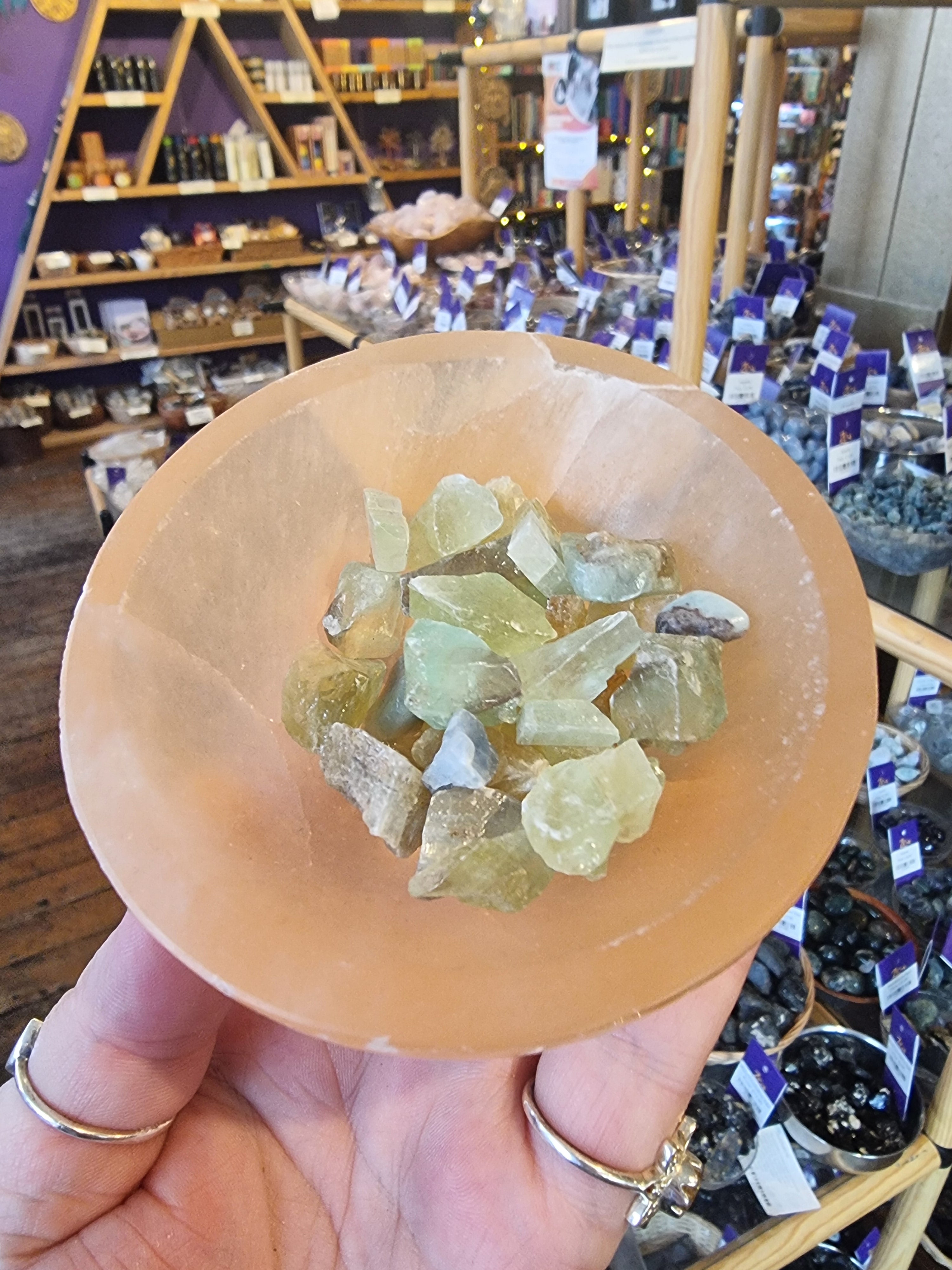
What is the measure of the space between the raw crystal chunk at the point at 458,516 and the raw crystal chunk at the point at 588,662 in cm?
15

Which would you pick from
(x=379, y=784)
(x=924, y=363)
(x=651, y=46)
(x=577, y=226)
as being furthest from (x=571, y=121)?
(x=379, y=784)

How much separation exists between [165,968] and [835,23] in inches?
70.2

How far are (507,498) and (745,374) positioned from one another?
0.64m

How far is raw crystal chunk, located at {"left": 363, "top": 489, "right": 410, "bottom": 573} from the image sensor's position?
768 mm

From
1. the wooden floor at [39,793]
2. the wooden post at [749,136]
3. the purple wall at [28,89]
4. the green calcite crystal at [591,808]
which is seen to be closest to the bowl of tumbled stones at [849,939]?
the green calcite crystal at [591,808]

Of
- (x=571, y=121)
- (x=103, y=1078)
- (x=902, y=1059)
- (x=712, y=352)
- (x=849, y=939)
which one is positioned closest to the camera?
(x=103, y=1078)

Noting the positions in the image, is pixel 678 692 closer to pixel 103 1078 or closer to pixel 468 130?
pixel 103 1078

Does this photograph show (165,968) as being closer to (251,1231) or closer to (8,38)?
(251,1231)

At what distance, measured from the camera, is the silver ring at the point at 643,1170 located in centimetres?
69

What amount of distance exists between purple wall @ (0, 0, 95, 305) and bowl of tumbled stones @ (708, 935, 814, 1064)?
3.99 meters

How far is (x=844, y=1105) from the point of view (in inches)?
42.1

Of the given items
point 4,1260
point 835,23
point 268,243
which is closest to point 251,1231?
point 4,1260

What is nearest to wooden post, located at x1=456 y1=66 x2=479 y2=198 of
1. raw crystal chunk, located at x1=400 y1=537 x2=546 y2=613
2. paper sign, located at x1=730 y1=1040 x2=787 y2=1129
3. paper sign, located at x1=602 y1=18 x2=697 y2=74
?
paper sign, located at x1=602 y1=18 x2=697 y2=74

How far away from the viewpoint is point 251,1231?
2.31 feet
